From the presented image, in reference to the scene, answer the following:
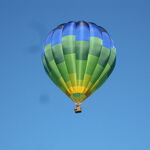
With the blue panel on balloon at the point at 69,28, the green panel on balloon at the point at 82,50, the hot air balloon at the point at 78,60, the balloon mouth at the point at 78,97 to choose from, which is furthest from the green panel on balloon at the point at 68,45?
the balloon mouth at the point at 78,97

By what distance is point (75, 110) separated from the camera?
276 feet

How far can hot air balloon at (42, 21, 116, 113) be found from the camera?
84.4 meters

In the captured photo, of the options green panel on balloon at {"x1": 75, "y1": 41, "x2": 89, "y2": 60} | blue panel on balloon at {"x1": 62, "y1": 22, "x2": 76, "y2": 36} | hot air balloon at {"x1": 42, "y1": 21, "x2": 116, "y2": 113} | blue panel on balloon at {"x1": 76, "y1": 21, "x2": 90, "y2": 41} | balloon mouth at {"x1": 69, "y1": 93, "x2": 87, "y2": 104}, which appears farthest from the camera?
blue panel on balloon at {"x1": 62, "y1": 22, "x2": 76, "y2": 36}

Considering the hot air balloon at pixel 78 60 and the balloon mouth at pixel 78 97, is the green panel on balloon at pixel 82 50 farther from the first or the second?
the balloon mouth at pixel 78 97

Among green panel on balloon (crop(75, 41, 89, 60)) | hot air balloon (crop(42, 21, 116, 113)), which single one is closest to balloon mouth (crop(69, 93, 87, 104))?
hot air balloon (crop(42, 21, 116, 113))

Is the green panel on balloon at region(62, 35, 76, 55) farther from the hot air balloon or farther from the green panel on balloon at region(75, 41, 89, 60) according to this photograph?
the green panel on balloon at region(75, 41, 89, 60)

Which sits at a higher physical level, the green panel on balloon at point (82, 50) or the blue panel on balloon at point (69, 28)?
the blue panel on balloon at point (69, 28)

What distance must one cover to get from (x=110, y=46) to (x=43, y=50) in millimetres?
4980

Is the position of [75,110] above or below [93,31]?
below

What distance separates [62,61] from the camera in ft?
277

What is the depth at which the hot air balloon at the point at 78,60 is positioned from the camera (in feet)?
277

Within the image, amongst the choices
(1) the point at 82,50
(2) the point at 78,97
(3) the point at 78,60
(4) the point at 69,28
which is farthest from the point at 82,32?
(2) the point at 78,97

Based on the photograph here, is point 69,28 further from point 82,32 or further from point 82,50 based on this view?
point 82,50

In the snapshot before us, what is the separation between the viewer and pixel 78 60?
84625 mm
